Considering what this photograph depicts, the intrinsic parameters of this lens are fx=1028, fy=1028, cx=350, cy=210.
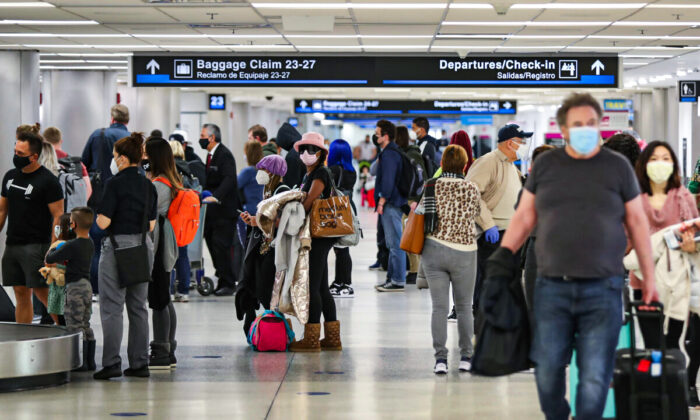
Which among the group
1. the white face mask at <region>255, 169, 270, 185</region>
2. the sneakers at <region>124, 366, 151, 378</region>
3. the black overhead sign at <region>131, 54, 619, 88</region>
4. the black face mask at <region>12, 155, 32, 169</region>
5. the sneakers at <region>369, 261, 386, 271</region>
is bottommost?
the sneakers at <region>124, 366, 151, 378</region>

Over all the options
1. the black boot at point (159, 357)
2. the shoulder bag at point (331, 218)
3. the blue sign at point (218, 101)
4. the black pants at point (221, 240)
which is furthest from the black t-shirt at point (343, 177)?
the blue sign at point (218, 101)

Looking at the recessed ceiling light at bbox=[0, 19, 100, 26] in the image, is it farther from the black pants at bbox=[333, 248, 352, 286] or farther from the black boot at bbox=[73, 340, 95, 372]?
the black boot at bbox=[73, 340, 95, 372]

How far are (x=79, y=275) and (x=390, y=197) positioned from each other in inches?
202

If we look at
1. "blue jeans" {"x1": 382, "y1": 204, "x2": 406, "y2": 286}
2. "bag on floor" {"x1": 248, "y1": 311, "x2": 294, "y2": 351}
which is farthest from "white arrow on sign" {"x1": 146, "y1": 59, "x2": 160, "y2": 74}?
"bag on floor" {"x1": 248, "y1": 311, "x2": 294, "y2": 351}

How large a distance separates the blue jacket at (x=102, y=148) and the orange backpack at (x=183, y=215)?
3.81 m

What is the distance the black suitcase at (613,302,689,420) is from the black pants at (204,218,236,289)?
7.24 m

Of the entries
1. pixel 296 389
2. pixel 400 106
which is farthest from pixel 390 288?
pixel 400 106

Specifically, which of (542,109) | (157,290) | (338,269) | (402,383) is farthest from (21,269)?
(542,109)

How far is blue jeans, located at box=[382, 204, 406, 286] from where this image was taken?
11758 mm

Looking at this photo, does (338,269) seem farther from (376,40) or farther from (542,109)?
(542,109)

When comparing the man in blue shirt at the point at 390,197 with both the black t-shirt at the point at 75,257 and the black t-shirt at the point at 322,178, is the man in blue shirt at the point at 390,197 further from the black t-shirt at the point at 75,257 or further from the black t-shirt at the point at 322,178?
the black t-shirt at the point at 75,257

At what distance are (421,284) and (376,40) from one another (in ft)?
16.0

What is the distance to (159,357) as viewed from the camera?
7316 mm

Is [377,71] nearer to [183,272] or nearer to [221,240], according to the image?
[221,240]
